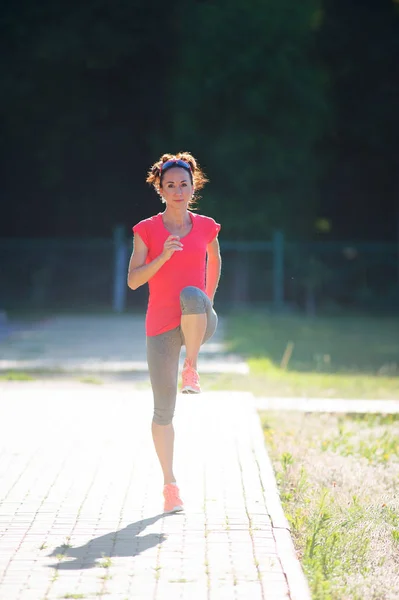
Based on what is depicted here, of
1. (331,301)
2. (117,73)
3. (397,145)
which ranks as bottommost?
(331,301)

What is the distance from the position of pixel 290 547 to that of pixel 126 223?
2761 centimetres

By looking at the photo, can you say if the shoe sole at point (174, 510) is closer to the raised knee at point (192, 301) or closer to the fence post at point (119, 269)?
the raised knee at point (192, 301)

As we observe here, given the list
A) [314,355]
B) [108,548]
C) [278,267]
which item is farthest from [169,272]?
[278,267]

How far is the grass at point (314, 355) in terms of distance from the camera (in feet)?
45.9

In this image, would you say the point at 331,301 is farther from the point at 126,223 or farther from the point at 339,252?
the point at 126,223

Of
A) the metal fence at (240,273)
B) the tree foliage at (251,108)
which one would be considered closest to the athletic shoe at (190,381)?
the metal fence at (240,273)

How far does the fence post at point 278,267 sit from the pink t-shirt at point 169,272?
23752mm

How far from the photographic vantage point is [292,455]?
916cm

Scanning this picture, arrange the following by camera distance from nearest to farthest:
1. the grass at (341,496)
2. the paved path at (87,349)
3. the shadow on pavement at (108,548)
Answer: the shadow on pavement at (108,548) < the grass at (341,496) < the paved path at (87,349)

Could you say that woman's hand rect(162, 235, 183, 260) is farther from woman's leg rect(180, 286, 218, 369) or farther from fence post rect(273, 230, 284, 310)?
fence post rect(273, 230, 284, 310)

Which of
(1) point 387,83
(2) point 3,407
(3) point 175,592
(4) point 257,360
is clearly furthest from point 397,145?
(3) point 175,592

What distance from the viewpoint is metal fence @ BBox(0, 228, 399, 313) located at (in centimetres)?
3125

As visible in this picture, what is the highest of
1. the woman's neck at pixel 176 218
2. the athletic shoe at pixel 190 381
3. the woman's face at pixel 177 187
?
the woman's face at pixel 177 187

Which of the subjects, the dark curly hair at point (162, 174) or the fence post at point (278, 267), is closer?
the dark curly hair at point (162, 174)
